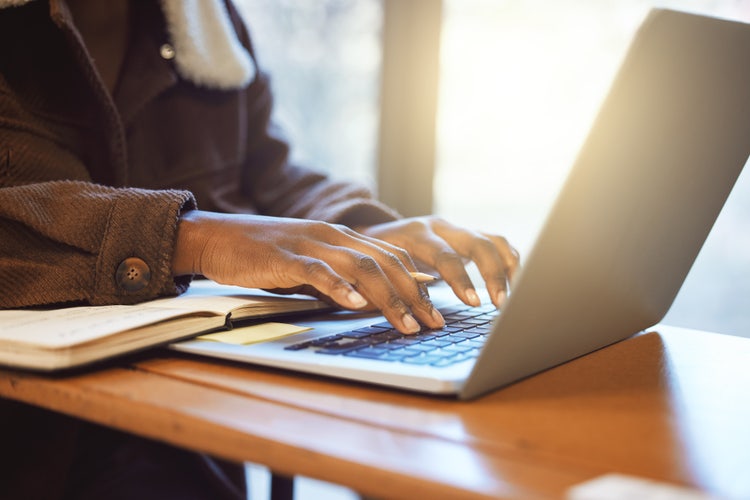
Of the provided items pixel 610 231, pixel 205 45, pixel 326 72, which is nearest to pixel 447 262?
pixel 610 231

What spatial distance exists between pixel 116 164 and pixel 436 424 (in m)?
0.68

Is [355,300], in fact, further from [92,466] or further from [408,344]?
[92,466]

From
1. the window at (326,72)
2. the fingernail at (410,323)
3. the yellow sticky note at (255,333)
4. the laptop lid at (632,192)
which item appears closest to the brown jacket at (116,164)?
the yellow sticky note at (255,333)

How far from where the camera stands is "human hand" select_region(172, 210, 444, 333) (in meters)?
0.56

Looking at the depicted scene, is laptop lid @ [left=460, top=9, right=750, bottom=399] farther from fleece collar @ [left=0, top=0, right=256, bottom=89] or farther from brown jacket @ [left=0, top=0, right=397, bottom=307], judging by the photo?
fleece collar @ [left=0, top=0, right=256, bottom=89]

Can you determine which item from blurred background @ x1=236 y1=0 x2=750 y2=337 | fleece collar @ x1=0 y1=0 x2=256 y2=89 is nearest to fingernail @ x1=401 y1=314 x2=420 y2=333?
fleece collar @ x1=0 y1=0 x2=256 y2=89

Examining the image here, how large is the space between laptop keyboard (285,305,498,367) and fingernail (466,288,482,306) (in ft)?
0.11

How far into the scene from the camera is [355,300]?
538 millimetres

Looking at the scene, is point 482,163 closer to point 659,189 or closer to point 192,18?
point 192,18

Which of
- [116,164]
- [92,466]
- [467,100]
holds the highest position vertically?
[467,100]

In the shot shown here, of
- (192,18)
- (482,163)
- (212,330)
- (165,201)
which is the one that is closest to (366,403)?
(212,330)

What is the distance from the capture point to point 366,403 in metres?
0.41

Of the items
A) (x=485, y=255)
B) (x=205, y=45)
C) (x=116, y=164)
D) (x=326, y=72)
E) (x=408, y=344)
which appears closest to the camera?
(x=408, y=344)

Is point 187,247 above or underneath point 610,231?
underneath
